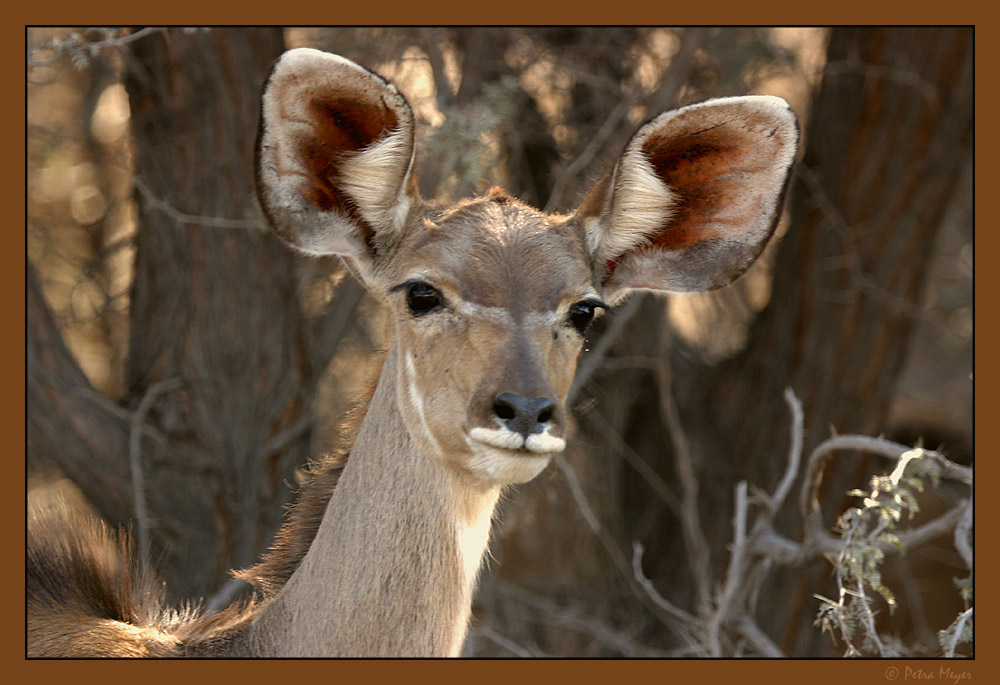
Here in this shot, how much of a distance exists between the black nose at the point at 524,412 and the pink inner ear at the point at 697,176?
111cm

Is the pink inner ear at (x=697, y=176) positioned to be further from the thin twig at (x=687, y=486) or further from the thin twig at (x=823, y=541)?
the thin twig at (x=687, y=486)

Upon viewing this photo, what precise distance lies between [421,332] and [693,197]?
124cm

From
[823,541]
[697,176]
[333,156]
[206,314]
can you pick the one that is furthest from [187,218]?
[823,541]

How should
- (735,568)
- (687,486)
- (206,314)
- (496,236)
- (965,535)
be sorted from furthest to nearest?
(687,486) → (206,314) → (735,568) → (965,535) → (496,236)

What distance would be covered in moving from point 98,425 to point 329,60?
10.5 feet

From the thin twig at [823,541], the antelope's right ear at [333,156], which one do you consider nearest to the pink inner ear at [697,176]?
the antelope's right ear at [333,156]

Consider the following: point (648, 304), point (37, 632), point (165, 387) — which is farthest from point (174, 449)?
point (648, 304)

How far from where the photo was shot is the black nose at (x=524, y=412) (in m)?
3.40

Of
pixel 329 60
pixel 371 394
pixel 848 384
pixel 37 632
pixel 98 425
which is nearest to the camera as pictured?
pixel 329 60

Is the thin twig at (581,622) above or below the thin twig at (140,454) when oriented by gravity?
below

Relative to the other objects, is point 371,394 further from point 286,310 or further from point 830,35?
point 830,35

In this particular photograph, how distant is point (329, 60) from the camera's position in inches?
145

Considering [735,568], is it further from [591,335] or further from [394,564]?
[591,335]

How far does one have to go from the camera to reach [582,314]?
3947 millimetres
